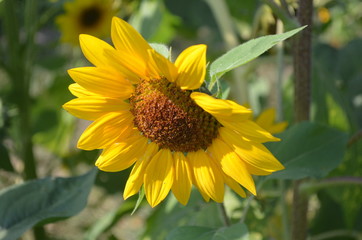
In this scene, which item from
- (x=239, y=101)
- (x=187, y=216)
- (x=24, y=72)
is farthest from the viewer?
(x=239, y=101)

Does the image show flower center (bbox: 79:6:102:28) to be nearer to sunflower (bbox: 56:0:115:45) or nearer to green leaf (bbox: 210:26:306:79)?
sunflower (bbox: 56:0:115:45)

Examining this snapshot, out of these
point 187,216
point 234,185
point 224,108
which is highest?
point 224,108

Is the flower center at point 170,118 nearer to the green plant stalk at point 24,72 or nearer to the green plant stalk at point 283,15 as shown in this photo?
the green plant stalk at point 283,15

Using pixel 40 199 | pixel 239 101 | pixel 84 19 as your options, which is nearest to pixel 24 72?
pixel 40 199

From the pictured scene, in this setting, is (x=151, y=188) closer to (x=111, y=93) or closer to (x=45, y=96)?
(x=111, y=93)

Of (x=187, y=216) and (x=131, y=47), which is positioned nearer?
(x=131, y=47)

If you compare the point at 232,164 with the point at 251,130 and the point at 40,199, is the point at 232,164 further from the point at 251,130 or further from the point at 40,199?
the point at 40,199

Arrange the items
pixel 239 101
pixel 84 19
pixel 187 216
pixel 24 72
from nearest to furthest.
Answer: pixel 187 216 < pixel 24 72 < pixel 239 101 < pixel 84 19

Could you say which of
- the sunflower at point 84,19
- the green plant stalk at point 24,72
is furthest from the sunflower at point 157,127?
the sunflower at point 84,19
